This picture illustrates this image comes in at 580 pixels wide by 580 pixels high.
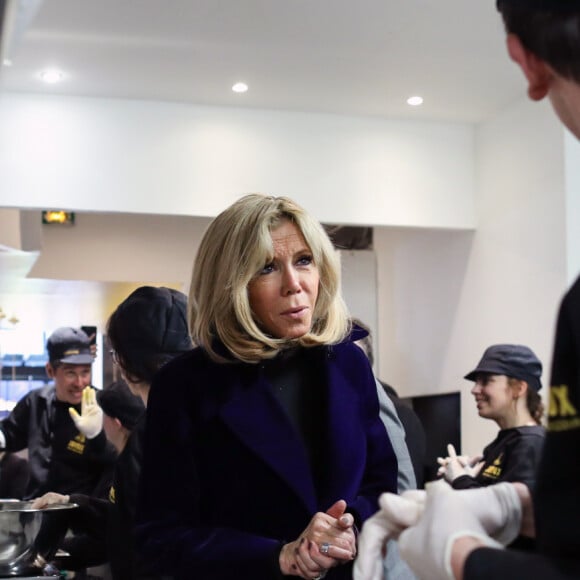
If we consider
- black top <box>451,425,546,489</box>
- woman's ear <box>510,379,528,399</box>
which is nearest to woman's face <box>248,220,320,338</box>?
black top <box>451,425,546,489</box>

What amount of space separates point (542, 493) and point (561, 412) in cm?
7

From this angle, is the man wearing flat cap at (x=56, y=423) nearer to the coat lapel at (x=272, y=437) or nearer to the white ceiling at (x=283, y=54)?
the white ceiling at (x=283, y=54)

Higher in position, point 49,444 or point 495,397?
point 495,397

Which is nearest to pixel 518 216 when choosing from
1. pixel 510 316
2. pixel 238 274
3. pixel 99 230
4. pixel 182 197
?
pixel 510 316

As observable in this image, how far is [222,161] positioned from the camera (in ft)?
19.0

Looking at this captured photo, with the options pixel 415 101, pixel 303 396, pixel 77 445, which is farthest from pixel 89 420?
pixel 415 101

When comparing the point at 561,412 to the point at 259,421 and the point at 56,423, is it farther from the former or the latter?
the point at 56,423

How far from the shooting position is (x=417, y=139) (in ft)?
20.1

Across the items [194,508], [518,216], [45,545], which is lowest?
[45,545]

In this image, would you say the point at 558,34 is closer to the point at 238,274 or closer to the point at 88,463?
the point at 238,274

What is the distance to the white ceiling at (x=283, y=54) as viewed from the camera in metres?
4.41

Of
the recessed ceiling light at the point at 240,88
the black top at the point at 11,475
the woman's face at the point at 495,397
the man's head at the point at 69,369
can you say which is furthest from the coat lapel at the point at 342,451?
the recessed ceiling light at the point at 240,88

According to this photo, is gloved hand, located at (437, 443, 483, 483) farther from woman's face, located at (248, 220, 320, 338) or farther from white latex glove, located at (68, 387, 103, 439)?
woman's face, located at (248, 220, 320, 338)

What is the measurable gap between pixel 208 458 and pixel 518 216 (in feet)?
14.4
